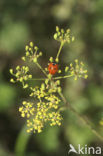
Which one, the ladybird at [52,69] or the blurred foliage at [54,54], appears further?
the blurred foliage at [54,54]

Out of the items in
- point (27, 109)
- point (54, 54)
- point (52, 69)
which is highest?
point (54, 54)

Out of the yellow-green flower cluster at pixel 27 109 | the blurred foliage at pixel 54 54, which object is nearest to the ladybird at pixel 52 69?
the yellow-green flower cluster at pixel 27 109

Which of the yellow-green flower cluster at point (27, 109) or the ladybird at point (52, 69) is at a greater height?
the ladybird at point (52, 69)

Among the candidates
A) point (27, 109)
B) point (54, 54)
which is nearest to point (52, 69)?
point (27, 109)

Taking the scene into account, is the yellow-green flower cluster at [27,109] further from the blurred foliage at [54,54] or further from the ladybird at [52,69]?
the blurred foliage at [54,54]

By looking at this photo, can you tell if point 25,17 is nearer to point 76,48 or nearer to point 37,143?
point 76,48

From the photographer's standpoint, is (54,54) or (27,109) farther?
(54,54)

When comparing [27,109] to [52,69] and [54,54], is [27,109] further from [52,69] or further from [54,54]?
[54,54]

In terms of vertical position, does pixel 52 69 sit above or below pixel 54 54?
below

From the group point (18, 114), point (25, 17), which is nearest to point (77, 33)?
point (25, 17)
